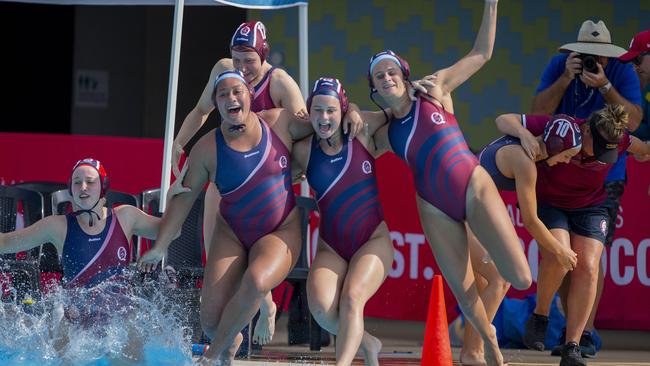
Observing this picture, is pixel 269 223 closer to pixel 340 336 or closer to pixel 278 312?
pixel 340 336

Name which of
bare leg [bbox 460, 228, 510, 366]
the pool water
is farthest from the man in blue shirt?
the pool water

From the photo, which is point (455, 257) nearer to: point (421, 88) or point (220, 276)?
point (421, 88)

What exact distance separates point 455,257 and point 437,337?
527mm

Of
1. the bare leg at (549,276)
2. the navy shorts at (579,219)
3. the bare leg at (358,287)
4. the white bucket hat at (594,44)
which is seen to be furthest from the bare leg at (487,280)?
the white bucket hat at (594,44)

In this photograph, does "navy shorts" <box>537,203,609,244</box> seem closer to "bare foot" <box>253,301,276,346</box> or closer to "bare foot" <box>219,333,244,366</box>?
"bare foot" <box>253,301,276,346</box>

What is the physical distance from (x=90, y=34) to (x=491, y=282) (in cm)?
903

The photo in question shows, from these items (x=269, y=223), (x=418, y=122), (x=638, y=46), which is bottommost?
(x=269, y=223)

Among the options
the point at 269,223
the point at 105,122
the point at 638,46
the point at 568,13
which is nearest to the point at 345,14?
the point at 568,13

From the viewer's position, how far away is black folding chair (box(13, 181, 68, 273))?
9.45 meters

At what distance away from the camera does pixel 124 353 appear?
8.13 metres

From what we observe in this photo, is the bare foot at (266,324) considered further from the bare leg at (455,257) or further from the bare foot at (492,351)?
the bare foot at (492,351)

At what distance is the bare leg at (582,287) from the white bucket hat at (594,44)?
1.46 m

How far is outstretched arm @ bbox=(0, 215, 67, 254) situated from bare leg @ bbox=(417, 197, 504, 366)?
2.33 metres

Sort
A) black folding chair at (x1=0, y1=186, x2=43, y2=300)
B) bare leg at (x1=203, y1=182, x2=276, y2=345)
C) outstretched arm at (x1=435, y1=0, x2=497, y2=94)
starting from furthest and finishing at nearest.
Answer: black folding chair at (x1=0, y1=186, x2=43, y2=300) → bare leg at (x1=203, y1=182, x2=276, y2=345) → outstretched arm at (x1=435, y1=0, x2=497, y2=94)
